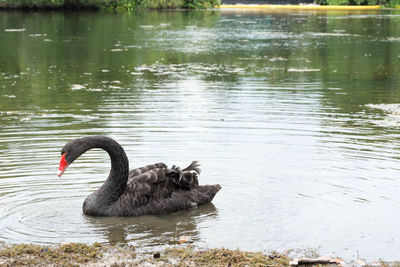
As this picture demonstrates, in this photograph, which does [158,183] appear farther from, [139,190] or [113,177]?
[113,177]

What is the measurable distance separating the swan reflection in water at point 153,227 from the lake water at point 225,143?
20mm

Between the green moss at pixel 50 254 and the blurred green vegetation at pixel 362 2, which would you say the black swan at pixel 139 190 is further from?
the blurred green vegetation at pixel 362 2

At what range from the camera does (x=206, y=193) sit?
6789 millimetres

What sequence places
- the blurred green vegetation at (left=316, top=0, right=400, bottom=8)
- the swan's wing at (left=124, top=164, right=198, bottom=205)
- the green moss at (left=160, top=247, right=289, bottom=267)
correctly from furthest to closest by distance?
1. the blurred green vegetation at (left=316, top=0, right=400, bottom=8)
2. the swan's wing at (left=124, top=164, right=198, bottom=205)
3. the green moss at (left=160, top=247, right=289, bottom=267)

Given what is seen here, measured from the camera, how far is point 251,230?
19.5 ft

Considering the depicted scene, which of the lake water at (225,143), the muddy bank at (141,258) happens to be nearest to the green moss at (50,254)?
the muddy bank at (141,258)

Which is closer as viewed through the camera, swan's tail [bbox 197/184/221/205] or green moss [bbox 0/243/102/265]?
green moss [bbox 0/243/102/265]

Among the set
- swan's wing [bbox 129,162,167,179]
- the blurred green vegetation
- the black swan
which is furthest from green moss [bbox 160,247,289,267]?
the blurred green vegetation

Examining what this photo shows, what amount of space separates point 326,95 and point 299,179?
6.09 meters

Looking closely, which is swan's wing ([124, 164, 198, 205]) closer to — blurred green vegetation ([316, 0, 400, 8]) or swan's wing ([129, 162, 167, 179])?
swan's wing ([129, 162, 167, 179])

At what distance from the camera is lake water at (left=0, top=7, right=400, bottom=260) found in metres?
6.01

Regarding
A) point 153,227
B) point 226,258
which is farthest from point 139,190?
point 226,258

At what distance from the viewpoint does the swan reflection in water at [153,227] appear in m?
5.78

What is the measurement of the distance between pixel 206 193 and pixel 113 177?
1.04 m
